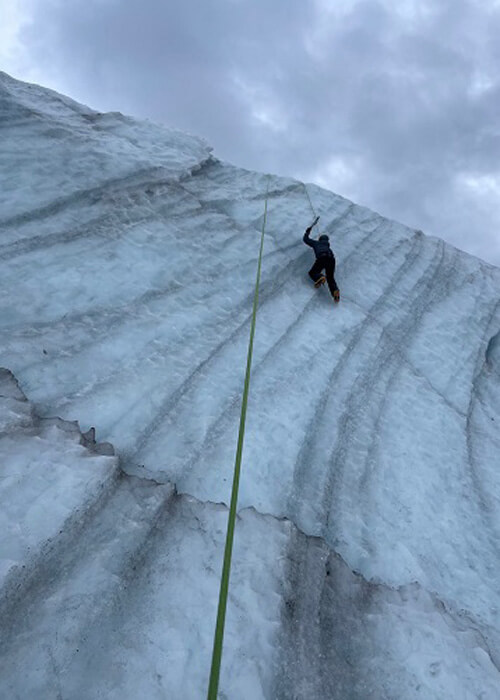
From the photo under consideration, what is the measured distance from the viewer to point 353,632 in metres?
2.71

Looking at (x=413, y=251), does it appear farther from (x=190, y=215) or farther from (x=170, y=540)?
(x=170, y=540)

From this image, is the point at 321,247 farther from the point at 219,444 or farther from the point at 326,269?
the point at 219,444

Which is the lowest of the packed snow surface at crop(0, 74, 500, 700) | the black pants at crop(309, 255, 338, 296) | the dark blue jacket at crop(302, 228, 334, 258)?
the packed snow surface at crop(0, 74, 500, 700)

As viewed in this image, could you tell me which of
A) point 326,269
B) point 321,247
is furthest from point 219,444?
point 321,247

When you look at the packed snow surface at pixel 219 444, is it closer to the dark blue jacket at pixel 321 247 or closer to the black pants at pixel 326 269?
the black pants at pixel 326 269

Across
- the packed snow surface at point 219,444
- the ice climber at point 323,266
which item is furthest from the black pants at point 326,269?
the packed snow surface at point 219,444

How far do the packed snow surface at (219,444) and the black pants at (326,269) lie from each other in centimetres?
21

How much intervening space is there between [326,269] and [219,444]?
3560 mm

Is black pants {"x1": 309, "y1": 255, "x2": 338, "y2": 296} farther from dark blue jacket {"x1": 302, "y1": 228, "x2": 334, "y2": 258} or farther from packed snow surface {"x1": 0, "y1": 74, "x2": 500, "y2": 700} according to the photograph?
packed snow surface {"x1": 0, "y1": 74, "x2": 500, "y2": 700}

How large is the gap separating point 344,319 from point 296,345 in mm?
1156

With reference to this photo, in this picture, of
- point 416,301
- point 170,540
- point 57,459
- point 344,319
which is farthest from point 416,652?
point 416,301

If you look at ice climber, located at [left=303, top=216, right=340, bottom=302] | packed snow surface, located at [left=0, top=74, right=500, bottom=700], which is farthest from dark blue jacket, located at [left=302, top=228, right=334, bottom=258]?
packed snow surface, located at [left=0, top=74, right=500, bottom=700]

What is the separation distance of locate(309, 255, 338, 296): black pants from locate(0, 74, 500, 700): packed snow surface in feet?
0.70

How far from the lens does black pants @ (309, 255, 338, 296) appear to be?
6512mm
